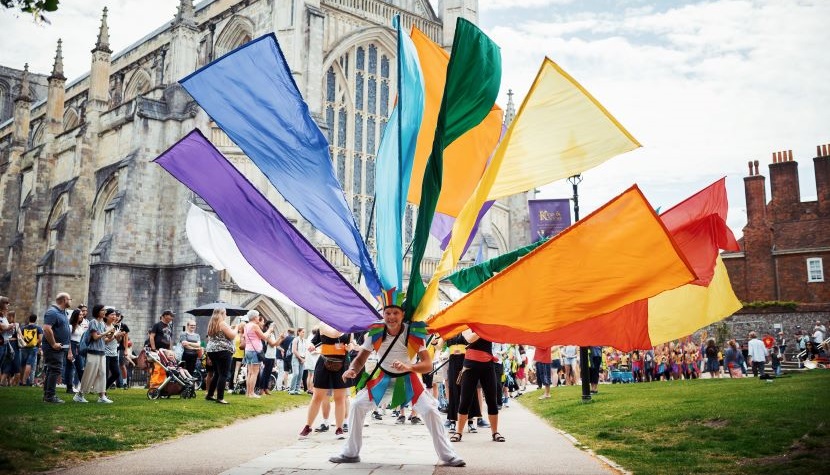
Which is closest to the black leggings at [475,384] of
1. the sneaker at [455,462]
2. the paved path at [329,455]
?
the paved path at [329,455]

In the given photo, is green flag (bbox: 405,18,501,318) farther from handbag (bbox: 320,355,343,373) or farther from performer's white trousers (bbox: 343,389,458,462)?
handbag (bbox: 320,355,343,373)

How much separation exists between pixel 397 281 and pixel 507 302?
51.9 inches

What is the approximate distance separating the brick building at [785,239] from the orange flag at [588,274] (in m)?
31.4

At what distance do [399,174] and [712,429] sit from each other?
5.23 metres

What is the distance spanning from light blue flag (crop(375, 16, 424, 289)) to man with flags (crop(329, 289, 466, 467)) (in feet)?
1.65

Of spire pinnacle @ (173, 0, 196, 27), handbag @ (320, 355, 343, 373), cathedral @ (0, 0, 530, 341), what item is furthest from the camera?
spire pinnacle @ (173, 0, 196, 27)

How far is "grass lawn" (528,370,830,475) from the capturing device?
6.59 m

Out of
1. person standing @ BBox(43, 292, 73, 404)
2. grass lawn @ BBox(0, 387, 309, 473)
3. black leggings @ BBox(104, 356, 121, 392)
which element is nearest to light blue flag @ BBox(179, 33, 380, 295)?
grass lawn @ BBox(0, 387, 309, 473)

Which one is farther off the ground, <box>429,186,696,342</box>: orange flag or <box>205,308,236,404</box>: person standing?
<box>429,186,696,342</box>: orange flag

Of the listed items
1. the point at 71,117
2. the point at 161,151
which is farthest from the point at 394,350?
the point at 71,117

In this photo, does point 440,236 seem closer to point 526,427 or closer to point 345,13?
point 526,427

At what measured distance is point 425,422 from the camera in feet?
21.7

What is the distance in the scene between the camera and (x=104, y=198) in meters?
33.5

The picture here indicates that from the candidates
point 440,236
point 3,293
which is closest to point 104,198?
point 3,293
